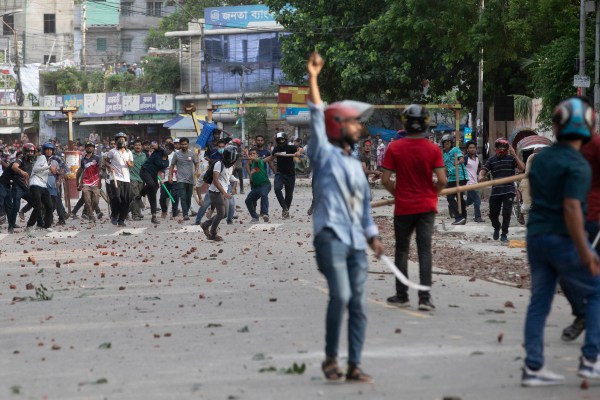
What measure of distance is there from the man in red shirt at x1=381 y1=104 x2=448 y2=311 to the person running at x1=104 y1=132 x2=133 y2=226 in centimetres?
1460

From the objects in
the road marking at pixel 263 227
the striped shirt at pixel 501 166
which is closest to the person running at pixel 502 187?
the striped shirt at pixel 501 166

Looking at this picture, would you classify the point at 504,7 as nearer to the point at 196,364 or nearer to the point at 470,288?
the point at 470,288

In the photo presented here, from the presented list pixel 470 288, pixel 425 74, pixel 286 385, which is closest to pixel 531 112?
pixel 425 74

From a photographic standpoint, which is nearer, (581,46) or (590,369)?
(590,369)

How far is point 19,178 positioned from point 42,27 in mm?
72466

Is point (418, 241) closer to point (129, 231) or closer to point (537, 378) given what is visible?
point (537, 378)

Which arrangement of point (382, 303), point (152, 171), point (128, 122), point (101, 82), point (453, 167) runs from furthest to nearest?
point (101, 82), point (128, 122), point (152, 171), point (453, 167), point (382, 303)

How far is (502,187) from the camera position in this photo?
63.5ft

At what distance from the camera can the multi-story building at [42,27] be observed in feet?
312

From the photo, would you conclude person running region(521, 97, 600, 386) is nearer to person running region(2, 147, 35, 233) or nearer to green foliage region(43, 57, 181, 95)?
person running region(2, 147, 35, 233)

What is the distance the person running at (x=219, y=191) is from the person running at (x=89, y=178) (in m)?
6.85

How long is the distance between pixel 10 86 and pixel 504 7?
54.5 metres

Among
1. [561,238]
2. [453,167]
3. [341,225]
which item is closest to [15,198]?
[453,167]

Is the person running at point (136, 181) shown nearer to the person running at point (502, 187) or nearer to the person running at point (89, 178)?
the person running at point (89, 178)
